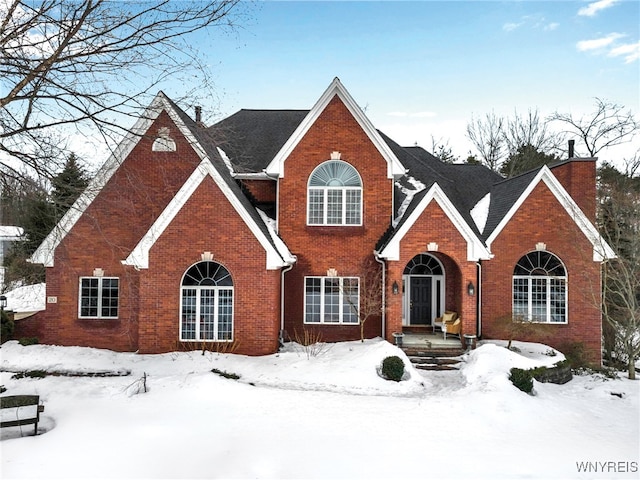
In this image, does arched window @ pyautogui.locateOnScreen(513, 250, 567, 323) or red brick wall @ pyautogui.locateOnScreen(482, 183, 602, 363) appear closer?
red brick wall @ pyautogui.locateOnScreen(482, 183, 602, 363)

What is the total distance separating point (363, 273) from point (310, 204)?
3394 millimetres

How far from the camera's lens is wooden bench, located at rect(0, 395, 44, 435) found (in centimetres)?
738

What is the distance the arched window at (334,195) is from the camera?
15.4 metres

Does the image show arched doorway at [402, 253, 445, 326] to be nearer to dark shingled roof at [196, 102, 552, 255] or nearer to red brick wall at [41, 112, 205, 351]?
dark shingled roof at [196, 102, 552, 255]

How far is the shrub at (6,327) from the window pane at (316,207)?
439 inches

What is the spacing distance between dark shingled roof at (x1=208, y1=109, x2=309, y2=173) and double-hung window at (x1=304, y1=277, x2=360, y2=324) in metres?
5.49

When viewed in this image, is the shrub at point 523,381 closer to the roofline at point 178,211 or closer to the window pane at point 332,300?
the window pane at point 332,300

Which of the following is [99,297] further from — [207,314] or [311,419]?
[311,419]

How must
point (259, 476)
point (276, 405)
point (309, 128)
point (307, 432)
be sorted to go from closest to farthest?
point (259, 476) < point (307, 432) < point (276, 405) < point (309, 128)

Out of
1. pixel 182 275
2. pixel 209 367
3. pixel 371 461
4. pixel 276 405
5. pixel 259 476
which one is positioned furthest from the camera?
pixel 182 275

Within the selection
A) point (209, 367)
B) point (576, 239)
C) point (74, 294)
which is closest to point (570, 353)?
point (576, 239)

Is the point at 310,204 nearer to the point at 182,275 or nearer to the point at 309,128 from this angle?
the point at 309,128

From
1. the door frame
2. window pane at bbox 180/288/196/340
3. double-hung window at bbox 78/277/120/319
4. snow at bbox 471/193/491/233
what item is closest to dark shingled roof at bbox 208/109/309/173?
window pane at bbox 180/288/196/340

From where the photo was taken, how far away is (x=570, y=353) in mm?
14664
